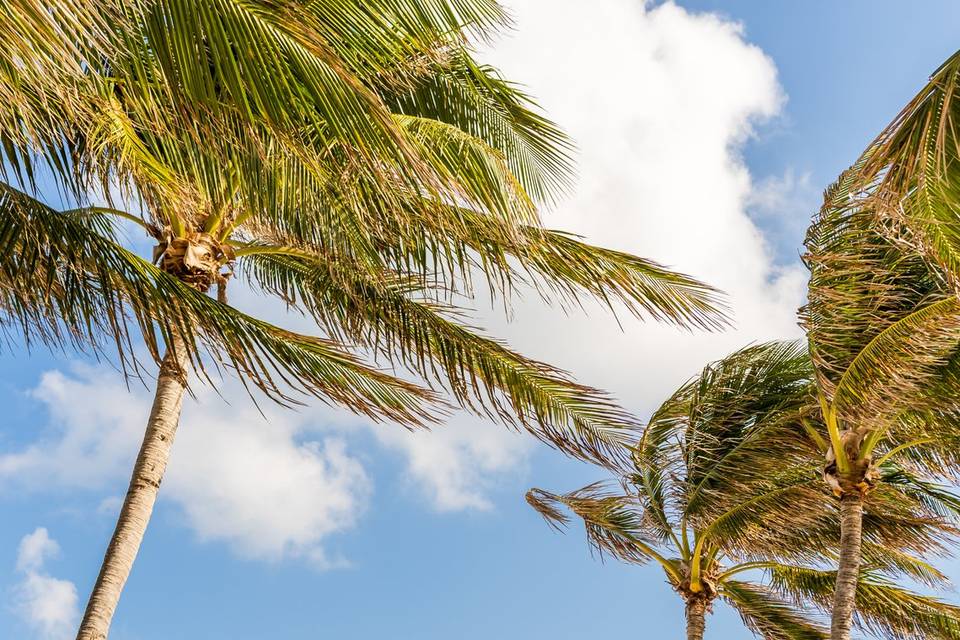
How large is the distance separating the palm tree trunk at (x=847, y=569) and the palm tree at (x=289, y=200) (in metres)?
4.29

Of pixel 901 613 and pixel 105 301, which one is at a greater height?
pixel 901 613

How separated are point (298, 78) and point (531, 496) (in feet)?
35.4

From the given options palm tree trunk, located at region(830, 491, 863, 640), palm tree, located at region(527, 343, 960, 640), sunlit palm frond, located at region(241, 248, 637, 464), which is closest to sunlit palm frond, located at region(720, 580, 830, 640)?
palm tree, located at region(527, 343, 960, 640)

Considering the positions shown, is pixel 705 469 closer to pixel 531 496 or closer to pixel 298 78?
pixel 531 496

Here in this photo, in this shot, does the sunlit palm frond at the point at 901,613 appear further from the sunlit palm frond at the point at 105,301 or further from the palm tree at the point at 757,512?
the sunlit palm frond at the point at 105,301

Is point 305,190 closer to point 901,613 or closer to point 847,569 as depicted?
point 847,569

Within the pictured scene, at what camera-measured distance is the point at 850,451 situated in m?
9.66

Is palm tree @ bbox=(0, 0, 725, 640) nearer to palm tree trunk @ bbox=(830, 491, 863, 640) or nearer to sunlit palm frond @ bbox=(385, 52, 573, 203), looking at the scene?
sunlit palm frond @ bbox=(385, 52, 573, 203)

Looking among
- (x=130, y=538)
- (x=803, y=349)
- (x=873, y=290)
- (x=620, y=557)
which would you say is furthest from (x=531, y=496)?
(x=130, y=538)

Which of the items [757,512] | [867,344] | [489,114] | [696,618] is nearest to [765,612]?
[696,618]

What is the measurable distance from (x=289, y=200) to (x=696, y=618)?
30.1 feet

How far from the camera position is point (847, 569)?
941cm

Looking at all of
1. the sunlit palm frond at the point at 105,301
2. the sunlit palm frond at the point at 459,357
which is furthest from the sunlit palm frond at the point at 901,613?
the sunlit palm frond at the point at 105,301

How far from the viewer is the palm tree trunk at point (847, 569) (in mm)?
9328
